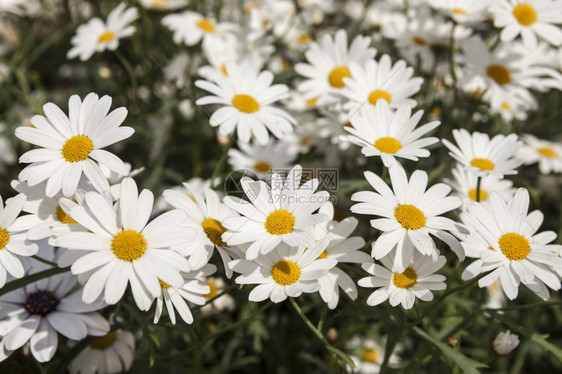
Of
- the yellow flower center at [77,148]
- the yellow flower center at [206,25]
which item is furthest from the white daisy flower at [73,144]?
the yellow flower center at [206,25]

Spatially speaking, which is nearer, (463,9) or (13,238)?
(13,238)

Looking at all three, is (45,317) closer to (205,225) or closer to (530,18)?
(205,225)

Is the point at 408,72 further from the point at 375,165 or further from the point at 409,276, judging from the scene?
the point at 409,276

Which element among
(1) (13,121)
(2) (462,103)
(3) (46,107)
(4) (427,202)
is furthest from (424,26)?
(1) (13,121)

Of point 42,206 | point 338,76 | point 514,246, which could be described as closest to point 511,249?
point 514,246

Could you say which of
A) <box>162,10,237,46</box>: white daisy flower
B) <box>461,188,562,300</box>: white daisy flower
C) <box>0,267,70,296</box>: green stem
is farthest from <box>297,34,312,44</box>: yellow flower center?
<box>0,267,70,296</box>: green stem

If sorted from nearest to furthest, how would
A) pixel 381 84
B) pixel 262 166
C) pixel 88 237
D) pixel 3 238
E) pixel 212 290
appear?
pixel 88 237 < pixel 3 238 < pixel 212 290 < pixel 381 84 < pixel 262 166
